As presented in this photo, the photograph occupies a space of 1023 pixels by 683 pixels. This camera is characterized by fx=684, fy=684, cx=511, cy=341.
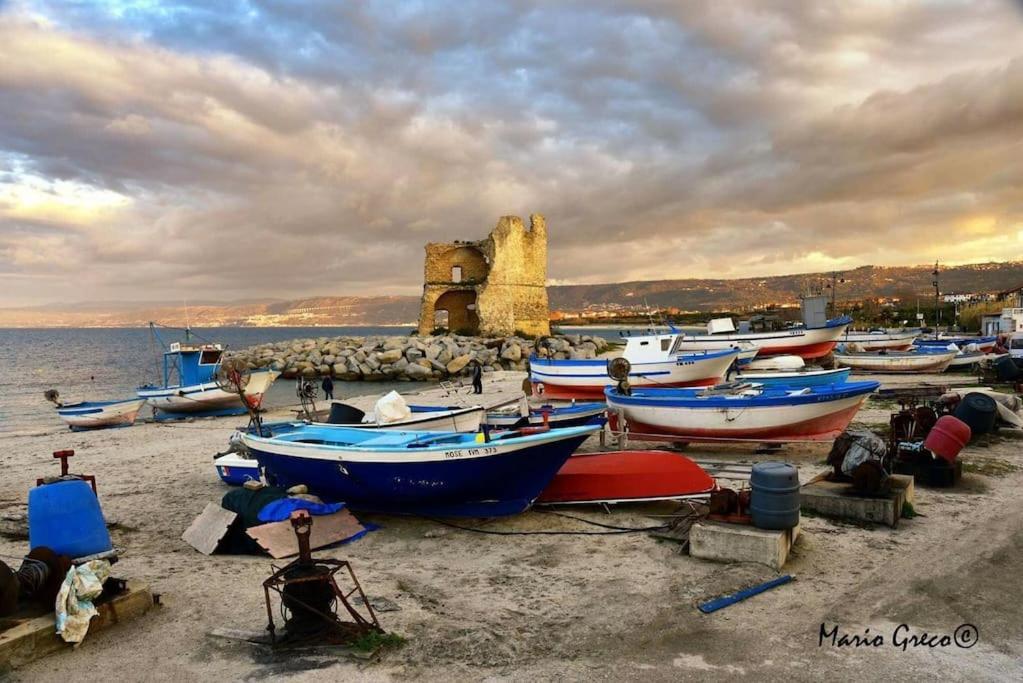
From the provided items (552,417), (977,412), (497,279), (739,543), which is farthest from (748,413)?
(497,279)

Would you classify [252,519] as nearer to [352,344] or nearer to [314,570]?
[314,570]

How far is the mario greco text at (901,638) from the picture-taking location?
5070 mm

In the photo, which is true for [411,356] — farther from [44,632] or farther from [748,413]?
[44,632]

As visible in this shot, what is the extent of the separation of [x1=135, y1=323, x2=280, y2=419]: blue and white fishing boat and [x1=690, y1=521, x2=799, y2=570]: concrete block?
68.3 feet

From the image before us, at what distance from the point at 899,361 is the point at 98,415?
31.2m

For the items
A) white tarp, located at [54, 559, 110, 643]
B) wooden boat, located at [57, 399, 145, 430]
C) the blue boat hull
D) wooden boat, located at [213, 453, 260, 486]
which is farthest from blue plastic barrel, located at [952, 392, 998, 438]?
wooden boat, located at [57, 399, 145, 430]

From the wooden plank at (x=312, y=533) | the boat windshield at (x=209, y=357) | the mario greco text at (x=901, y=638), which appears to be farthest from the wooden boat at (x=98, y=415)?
the mario greco text at (x=901, y=638)

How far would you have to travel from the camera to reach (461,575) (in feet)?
22.7

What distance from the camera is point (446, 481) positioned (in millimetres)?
8453

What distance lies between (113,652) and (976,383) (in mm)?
25366

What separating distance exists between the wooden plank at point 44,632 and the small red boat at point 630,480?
16.3ft

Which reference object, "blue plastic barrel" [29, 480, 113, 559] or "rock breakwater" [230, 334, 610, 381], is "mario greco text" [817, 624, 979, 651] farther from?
"rock breakwater" [230, 334, 610, 381]

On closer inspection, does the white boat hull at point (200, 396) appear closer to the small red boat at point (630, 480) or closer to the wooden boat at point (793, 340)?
the wooden boat at point (793, 340)

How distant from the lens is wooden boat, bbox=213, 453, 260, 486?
11.0 metres
